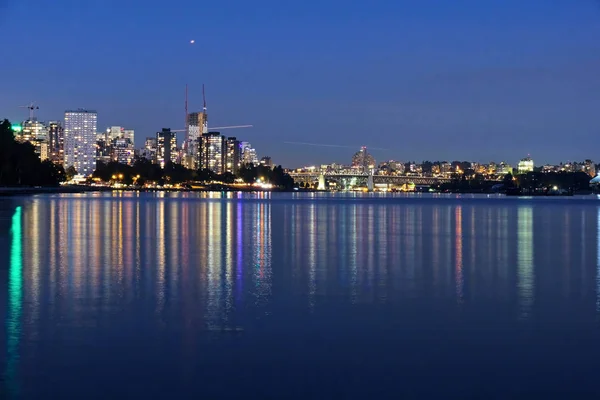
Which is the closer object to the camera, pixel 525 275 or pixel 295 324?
pixel 295 324

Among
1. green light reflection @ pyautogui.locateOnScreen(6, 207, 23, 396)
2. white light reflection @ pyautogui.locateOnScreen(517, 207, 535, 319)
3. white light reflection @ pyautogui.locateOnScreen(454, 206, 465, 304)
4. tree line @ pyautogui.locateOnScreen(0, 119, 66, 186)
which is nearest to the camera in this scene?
green light reflection @ pyautogui.locateOnScreen(6, 207, 23, 396)

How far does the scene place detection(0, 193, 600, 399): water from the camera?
8391 millimetres

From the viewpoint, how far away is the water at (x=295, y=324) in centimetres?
839

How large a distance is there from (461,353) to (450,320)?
7.14ft

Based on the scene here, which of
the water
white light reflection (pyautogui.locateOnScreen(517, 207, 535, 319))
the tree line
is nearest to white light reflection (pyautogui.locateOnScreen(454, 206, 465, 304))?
the water

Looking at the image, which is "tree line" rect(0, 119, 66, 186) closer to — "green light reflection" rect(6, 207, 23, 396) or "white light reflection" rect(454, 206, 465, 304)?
"white light reflection" rect(454, 206, 465, 304)

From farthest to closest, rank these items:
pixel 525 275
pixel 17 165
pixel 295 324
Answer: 1. pixel 17 165
2. pixel 525 275
3. pixel 295 324

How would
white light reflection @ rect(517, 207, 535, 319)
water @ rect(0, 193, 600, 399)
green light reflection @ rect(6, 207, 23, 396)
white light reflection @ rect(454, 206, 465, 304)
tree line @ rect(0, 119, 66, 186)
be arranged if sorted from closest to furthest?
1. water @ rect(0, 193, 600, 399)
2. green light reflection @ rect(6, 207, 23, 396)
3. white light reflection @ rect(517, 207, 535, 319)
4. white light reflection @ rect(454, 206, 465, 304)
5. tree line @ rect(0, 119, 66, 186)

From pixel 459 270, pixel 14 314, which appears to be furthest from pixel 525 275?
pixel 14 314

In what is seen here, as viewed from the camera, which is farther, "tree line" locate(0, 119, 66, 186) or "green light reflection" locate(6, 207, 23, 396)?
"tree line" locate(0, 119, 66, 186)

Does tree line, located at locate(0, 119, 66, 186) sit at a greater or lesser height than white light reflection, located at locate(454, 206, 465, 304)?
greater

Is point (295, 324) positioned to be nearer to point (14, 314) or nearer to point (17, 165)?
point (14, 314)

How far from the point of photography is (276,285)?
1562 cm

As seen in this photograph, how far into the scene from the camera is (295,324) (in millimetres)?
11469
